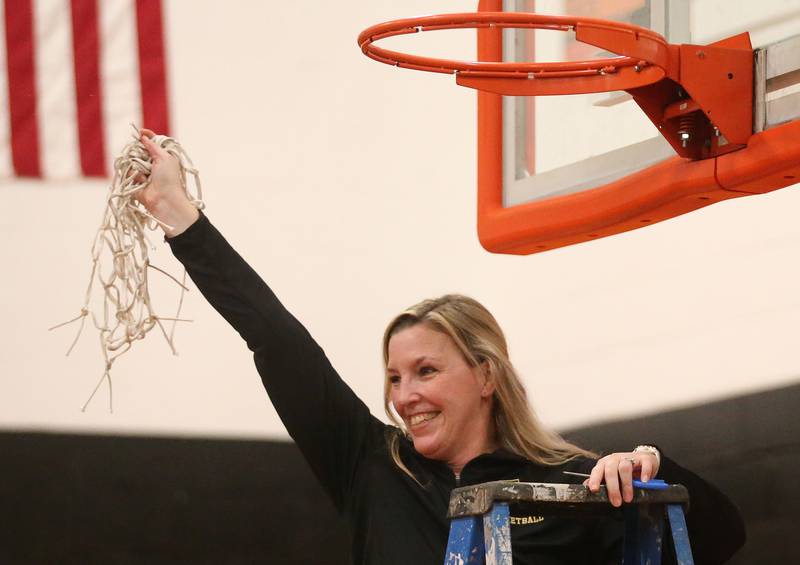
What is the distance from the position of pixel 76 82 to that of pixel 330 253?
88cm

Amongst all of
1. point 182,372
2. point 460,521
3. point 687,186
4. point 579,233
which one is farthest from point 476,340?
point 182,372

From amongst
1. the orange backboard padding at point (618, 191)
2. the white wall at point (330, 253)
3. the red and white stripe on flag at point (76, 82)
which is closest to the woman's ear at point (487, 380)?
→ the orange backboard padding at point (618, 191)

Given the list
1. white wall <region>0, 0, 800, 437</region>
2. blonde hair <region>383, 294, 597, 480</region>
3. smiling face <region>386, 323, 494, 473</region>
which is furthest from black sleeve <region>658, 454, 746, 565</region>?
white wall <region>0, 0, 800, 437</region>

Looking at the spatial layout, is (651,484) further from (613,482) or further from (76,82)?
(76,82)

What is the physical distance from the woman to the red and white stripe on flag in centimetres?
157

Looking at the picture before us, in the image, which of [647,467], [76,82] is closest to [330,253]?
[76,82]

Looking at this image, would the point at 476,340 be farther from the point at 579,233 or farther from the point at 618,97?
the point at 618,97

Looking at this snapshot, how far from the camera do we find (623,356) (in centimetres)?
329

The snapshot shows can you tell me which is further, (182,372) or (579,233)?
(182,372)

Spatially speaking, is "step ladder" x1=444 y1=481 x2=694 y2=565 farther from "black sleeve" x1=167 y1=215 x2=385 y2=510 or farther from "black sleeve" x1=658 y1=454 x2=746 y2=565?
"black sleeve" x1=167 y1=215 x2=385 y2=510

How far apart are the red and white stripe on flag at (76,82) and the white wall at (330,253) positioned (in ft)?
0.22

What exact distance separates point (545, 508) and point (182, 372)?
2.07 metres

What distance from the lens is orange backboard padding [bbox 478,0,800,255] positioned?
73.7 inches

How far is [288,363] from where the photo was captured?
195 cm
